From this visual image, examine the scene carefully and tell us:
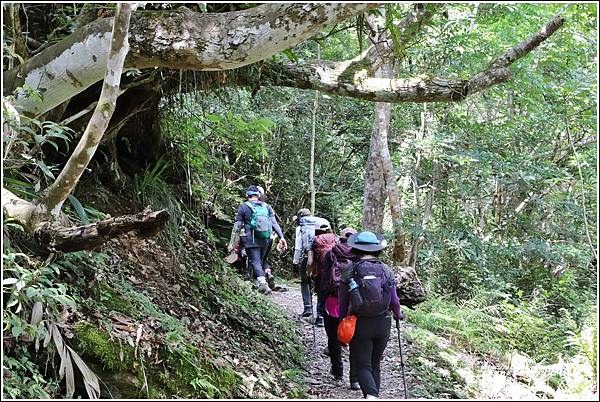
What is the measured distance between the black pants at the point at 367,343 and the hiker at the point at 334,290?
109 centimetres

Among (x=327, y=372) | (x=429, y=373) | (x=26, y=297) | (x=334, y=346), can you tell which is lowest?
(x=429, y=373)

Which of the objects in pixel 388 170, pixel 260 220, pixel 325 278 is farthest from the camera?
pixel 388 170

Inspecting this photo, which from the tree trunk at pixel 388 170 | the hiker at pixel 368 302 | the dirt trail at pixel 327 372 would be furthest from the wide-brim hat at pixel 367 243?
the tree trunk at pixel 388 170

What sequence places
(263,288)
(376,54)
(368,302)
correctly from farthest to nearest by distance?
(263,288) → (376,54) → (368,302)

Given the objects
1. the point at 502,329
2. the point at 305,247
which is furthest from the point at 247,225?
the point at 502,329

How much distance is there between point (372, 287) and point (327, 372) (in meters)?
2.49

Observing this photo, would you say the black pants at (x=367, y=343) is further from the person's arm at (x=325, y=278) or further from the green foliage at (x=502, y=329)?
the green foliage at (x=502, y=329)

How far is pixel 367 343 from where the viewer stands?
221 inches

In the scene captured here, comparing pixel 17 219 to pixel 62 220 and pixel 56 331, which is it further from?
pixel 56 331

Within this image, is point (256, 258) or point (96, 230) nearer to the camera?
point (96, 230)

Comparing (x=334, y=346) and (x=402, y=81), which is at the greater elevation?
(x=402, y=81)

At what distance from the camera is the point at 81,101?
625cm

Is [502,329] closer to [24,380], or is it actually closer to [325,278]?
[325,278]

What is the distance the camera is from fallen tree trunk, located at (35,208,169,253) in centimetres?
361
